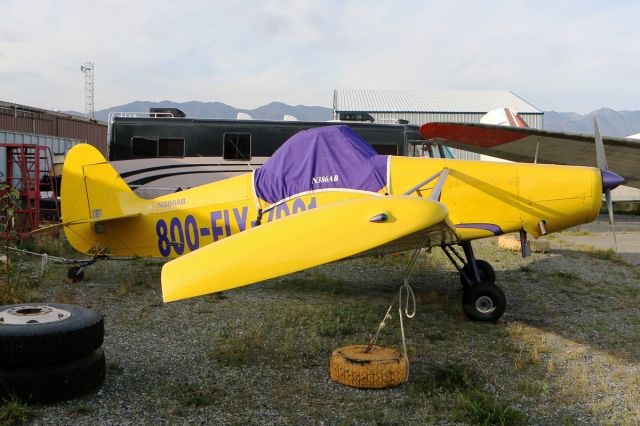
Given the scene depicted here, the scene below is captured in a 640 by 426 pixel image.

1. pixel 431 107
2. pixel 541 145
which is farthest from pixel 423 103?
pixel 541 145

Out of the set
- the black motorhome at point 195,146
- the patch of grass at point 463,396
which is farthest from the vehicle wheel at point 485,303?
the black motorhome at point 195,146

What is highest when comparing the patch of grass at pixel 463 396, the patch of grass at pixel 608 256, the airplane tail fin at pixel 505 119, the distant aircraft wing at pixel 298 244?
the airplane tail fin at pixel 505 119

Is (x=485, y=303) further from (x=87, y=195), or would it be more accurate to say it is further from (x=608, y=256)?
(x=608, y=256)

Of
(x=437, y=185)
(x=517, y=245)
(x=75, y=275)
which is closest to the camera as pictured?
(x=437, y=185)

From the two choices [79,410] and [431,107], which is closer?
[79,410]

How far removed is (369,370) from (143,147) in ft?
36.3

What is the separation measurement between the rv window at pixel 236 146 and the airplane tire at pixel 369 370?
9847mm

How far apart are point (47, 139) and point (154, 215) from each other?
18988 mm

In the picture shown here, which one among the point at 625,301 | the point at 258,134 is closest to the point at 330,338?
the point at 625,301

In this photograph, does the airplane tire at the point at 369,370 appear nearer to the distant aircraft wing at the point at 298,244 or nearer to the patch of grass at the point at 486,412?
the patch of grass at the point at 486,412

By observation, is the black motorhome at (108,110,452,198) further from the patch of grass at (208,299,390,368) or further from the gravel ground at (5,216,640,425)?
the patch of grass at (208,299,390,368)

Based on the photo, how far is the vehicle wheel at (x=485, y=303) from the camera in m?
6.71

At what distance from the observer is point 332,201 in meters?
6.61

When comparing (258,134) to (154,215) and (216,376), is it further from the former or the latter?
(216,376)
